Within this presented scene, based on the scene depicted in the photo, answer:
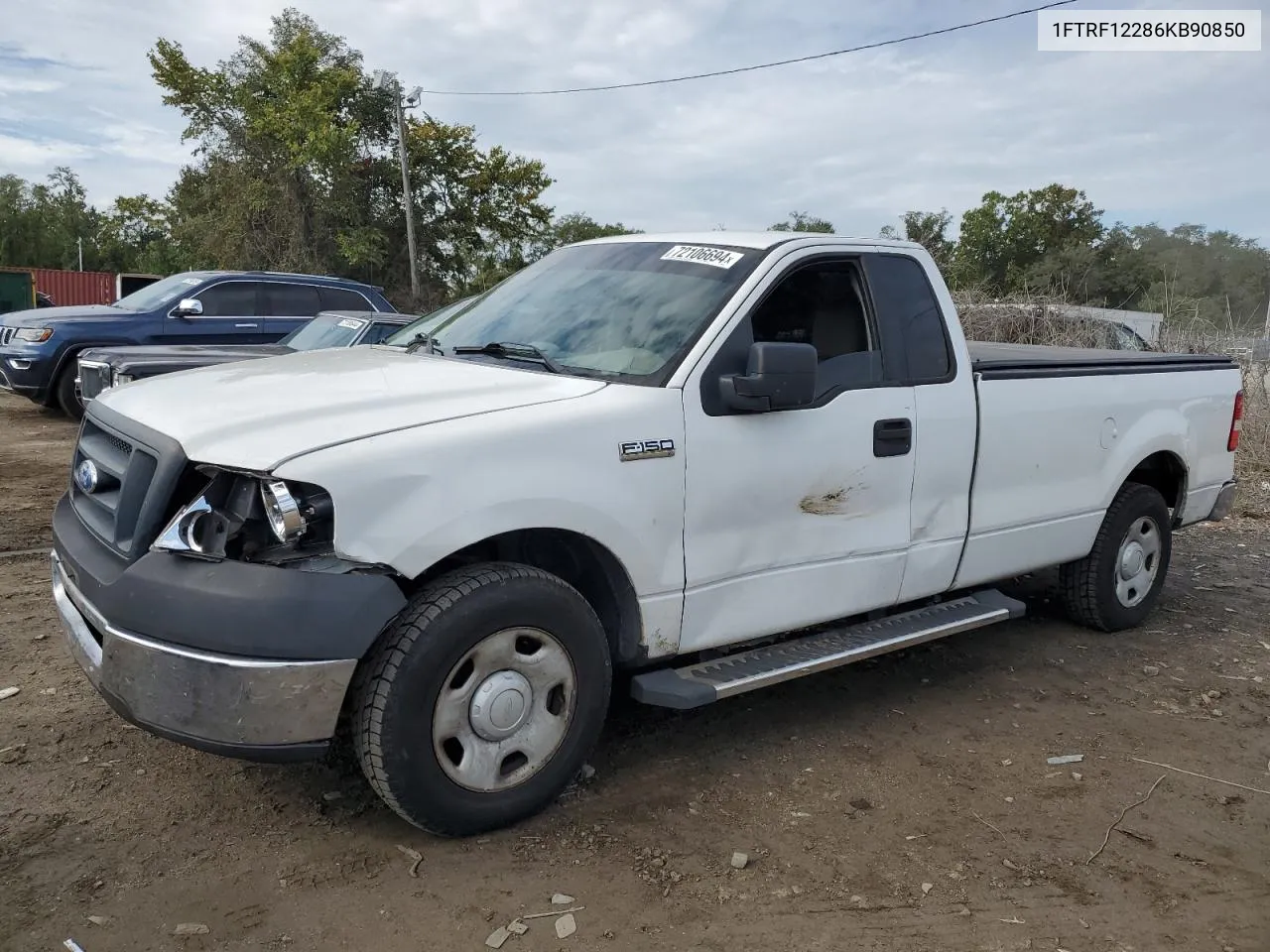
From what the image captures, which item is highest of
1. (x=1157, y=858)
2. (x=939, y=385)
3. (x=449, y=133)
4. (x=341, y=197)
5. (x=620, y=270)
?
(x=449, y=133)

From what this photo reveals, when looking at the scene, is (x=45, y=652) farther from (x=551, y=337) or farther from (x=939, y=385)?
(x=939, y=385)

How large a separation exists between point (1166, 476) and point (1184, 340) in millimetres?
6884

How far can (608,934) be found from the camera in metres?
2.68

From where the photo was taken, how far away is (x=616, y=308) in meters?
3.79

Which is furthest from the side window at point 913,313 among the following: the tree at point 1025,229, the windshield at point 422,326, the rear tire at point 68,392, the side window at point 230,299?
the tree at point 1025,229

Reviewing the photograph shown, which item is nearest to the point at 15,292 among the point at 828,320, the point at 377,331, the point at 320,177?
the point at 320,177

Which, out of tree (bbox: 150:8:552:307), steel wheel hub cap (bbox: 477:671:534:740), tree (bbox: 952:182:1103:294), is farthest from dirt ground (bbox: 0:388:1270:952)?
tree (bbox: 952:182:1103:294)

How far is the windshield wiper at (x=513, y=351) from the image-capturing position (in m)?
3.58

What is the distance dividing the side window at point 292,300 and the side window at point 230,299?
0.18 meters

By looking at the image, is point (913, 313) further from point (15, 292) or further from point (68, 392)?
point (15, 292)

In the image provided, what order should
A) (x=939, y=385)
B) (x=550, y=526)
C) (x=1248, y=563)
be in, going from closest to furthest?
1. (x=550, y=526)
2. (x=939, y=385)
3. (x=1248, y=563)

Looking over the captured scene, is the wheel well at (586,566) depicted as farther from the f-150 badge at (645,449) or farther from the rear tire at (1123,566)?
the rear tire at (1123,566)

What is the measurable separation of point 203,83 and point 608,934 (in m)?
33.3

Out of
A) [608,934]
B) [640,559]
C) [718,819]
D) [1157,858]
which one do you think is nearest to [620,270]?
[640,559]
